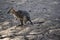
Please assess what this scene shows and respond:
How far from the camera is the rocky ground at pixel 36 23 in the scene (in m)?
6.71

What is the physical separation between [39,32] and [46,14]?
1.89 metres

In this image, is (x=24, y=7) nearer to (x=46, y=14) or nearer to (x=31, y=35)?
(x=46, y=14)

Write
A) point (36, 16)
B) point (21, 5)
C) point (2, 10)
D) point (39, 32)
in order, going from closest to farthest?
point (39, 32) → point (36, 16) → point (2, 10) → point (21, 5)

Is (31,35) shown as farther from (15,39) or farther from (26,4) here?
(26,4)

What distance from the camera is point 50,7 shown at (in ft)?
32.0

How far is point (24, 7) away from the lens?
9.73 meters

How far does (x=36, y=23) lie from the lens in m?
7.79

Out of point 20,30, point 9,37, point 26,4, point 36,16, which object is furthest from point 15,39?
point 26,4

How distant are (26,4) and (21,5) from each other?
29 centimetres

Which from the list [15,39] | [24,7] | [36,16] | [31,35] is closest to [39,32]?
[31,35]

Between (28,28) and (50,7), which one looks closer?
(28,28)

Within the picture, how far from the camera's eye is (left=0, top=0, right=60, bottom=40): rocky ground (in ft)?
22.0

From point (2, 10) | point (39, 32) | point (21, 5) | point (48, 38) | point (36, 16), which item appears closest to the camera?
point (48, 38)

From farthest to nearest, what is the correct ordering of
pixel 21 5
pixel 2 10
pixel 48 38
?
pixel 21 5, pixel 2 10, pixel 48 38
